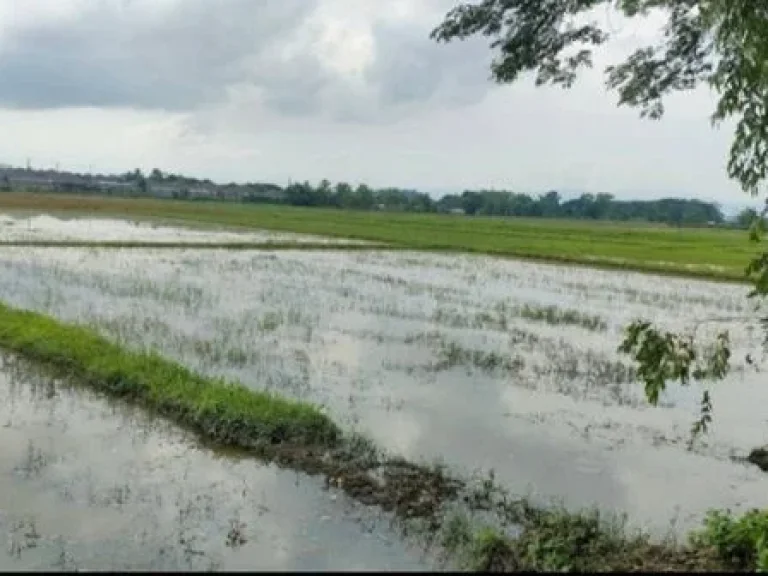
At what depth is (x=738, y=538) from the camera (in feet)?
18.8

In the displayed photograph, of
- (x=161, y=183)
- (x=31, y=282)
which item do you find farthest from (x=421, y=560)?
(x=161, y=183)

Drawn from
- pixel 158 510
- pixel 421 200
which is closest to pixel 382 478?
pixel 158 510

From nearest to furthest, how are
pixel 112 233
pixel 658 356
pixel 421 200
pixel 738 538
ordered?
pixel 658 356 → pixel 738 538 → pixel 112 233 → pixel 421 200

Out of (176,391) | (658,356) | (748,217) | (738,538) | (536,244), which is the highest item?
(748,217)

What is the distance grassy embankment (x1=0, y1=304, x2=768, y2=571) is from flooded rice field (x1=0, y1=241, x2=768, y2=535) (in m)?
0.67

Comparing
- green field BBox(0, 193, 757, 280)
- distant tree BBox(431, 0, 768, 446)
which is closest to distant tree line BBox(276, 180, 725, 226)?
green field BBox(0, 193, 757, 280)

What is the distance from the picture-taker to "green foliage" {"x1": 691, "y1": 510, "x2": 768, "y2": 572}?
5562 millimetres

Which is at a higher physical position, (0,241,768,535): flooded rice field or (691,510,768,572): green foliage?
(691,510,768,572): green foliage

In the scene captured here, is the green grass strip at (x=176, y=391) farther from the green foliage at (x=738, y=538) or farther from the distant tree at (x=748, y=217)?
the distant tree at (x=748, y=217)

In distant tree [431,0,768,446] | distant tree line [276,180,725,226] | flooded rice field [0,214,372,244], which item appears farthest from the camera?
distant tree line [276,180,725,226]

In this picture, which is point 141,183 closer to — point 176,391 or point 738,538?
point 176,391

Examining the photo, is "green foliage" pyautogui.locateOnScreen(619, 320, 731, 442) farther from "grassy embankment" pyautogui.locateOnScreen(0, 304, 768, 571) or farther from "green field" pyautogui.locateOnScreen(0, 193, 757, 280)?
"green field" pyautogui.locateOnScreen(0, 193, 757, 280)

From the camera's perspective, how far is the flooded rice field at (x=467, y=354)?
344 inches

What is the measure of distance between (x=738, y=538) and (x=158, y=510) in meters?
4.16
